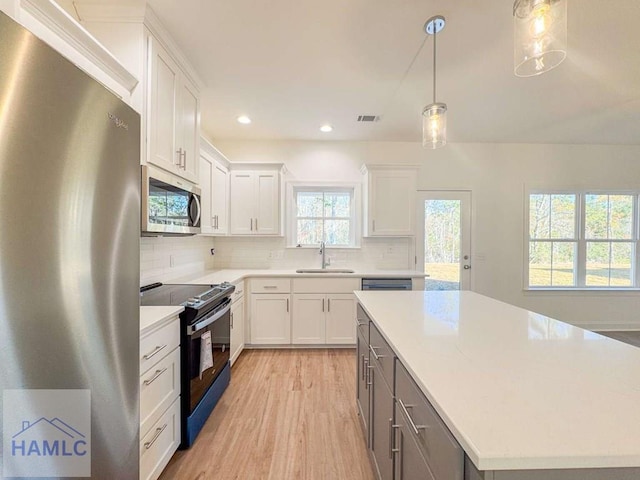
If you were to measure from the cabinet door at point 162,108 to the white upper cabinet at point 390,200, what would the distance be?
239cm

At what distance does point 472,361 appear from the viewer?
960mm

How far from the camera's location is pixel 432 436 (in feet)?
2.58

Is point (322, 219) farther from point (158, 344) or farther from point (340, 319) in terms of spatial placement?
point (158, 344)

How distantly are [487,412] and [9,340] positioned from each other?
111cm

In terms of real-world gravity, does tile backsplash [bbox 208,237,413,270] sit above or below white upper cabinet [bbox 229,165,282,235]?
below

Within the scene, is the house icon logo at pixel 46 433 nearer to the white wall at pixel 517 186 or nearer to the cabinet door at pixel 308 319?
the cabinet door at pixel 308 319

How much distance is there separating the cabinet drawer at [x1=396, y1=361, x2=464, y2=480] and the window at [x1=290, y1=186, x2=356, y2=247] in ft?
10.3

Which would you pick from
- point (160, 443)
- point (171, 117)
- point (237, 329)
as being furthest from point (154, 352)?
point (237, 329)

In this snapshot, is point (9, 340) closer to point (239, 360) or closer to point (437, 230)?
point (239, 360)

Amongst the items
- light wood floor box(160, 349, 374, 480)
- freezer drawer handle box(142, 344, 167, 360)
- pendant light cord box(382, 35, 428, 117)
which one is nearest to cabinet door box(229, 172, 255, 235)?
light wood floor box(160, 349, 374, 480)

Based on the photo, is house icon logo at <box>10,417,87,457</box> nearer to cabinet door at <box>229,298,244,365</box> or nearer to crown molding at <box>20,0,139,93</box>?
crown molding at <box>20,0,139,93</box>

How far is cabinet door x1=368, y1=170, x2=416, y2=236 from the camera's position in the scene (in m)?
3.73

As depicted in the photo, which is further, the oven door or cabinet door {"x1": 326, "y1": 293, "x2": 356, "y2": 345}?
cabinet door {"x1": 326, "y1": 293, "x2": 356, "y2": 345}

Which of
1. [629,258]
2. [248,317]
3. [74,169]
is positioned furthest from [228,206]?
[629,258]
